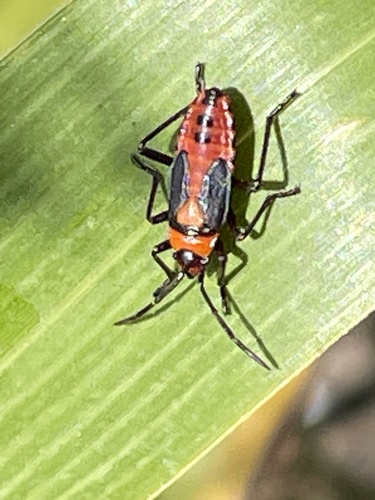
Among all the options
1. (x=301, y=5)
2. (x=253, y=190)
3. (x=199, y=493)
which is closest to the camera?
(x=301, y=5)

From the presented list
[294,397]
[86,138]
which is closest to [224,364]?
[86,138]

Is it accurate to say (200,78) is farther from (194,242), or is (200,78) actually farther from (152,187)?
(194,242)

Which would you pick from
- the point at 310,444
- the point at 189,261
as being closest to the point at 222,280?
the point at 189,261

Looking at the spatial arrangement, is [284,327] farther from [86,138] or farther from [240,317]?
[86,138]

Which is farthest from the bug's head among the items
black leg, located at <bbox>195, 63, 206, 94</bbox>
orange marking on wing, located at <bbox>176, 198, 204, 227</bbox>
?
black leg, located at <bbox>195, 63, 206, 94</bbox>

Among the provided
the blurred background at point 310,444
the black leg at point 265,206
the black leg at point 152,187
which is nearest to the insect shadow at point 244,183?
the black leg at point 265,206

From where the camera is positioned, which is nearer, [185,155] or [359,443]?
[185,155]
